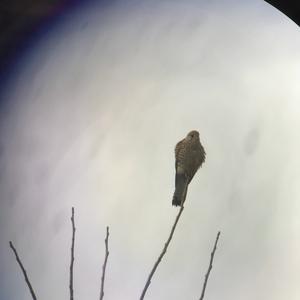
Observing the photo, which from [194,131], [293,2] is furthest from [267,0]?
[194,131]

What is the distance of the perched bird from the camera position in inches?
84.1

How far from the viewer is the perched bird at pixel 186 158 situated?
2.14 meters

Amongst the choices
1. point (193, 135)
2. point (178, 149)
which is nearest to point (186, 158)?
point (178, 149)

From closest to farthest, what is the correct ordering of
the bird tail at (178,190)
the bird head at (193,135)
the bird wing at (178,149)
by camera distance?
the bird tail at (178,190)
the bird wing at (178,149)
the bird head at (193,135)

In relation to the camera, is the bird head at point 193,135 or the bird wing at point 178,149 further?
the bird head at point 193,135

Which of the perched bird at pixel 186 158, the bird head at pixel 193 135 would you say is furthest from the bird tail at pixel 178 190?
the bird head at pixel 193 135

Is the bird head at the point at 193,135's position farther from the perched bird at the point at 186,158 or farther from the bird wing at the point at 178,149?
the bird wing at the point at 178,149

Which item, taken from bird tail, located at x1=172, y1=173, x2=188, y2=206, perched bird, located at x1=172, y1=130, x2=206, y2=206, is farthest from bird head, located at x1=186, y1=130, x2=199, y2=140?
bird tail, located at x1=172, y1=173, x2=188, y2=206

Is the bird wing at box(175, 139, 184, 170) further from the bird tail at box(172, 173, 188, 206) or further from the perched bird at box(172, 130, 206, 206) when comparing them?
the bird tail at box(172, 173, 188, 206)

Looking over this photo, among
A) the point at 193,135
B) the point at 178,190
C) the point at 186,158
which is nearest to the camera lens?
the point at 178,190

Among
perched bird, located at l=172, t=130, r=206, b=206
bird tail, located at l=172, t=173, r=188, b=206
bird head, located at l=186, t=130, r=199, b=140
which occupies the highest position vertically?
bird head, located at l=186, t=130, r=199, b=140

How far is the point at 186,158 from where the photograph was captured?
7.91 feet

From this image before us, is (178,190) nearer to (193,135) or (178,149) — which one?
(178,149)

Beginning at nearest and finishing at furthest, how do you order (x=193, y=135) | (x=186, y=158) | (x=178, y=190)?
(x=178, y=190), (x=186, y=158), (x=193, y=135)
